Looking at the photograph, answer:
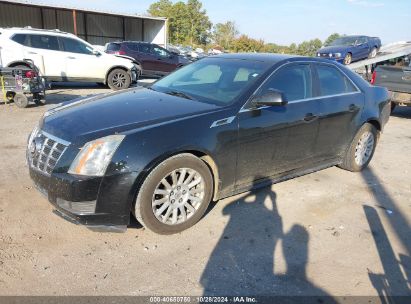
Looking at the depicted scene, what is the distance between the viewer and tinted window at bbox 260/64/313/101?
4160mm

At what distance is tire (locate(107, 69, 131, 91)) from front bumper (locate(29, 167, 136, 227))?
396 inches

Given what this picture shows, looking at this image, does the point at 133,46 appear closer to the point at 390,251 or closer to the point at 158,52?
the point at 158,52

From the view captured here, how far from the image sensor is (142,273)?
2.99 metres

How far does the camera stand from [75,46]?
40.0ft

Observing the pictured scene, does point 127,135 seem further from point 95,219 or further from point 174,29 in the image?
point 174,29

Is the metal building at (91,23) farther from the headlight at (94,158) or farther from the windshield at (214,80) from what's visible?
the headlight at (94,158)

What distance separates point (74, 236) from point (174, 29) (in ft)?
253

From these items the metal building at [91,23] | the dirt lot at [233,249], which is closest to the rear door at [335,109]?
the dirt lot at [233,249]

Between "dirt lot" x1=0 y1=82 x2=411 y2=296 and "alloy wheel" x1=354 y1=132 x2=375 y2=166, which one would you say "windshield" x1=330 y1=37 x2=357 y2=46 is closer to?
"alloy wheel" x1=354 y1=132 x2=375 y2=166

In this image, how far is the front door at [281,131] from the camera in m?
3.87

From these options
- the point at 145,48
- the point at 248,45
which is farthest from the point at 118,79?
the point at 248,45

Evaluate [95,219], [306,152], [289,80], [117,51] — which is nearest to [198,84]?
[289,80]

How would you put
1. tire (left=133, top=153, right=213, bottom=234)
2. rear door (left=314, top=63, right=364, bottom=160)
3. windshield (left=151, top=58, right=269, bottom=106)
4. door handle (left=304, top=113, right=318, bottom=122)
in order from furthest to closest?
1. rear door (left=314, top=63, right=364, bottom=160)
2. door handle (left=304, top=113, right=318, bottom=122)
3. windshield (left=151, top=58, right=269, bottom=106)
4. tire (left=133, top=153, right=213, bottom=234)

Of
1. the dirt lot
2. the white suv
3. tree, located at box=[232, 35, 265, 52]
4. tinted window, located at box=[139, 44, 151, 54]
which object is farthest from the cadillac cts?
tree, located at box=[232, 35, 265, 52]
